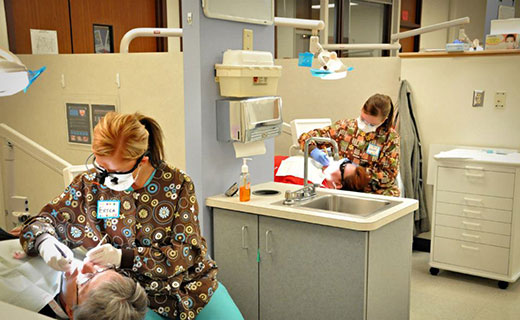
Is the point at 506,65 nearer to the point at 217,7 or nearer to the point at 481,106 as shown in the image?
the point at 481,106

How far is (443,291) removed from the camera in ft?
11.8

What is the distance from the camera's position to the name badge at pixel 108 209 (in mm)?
1938

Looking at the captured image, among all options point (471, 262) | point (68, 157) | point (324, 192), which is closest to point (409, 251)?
point (324, 192)

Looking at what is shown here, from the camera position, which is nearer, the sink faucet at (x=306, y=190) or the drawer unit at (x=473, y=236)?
the sink faucet at (x=306, y=190)

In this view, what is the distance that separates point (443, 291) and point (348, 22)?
14.5ft

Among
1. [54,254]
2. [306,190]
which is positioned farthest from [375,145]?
[54,254]

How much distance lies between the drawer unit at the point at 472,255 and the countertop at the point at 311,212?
134 centimetres

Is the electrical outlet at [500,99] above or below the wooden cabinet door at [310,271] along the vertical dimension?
above

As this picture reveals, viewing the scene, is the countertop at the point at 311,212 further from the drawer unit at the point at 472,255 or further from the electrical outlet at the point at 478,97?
the electrical outlet at the point at 478,97

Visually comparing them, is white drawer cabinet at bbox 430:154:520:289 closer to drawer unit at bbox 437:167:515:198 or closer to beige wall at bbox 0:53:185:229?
drawer unit at bbox 437:167:515:198

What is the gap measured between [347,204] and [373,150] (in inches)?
25.2

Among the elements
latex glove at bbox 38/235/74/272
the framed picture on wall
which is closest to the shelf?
the framed picture on wall

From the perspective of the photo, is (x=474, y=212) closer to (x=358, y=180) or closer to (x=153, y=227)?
(x=358, y=180)

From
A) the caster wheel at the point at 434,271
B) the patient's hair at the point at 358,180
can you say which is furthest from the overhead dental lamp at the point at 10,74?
the caster wheel at the point at 434,271
